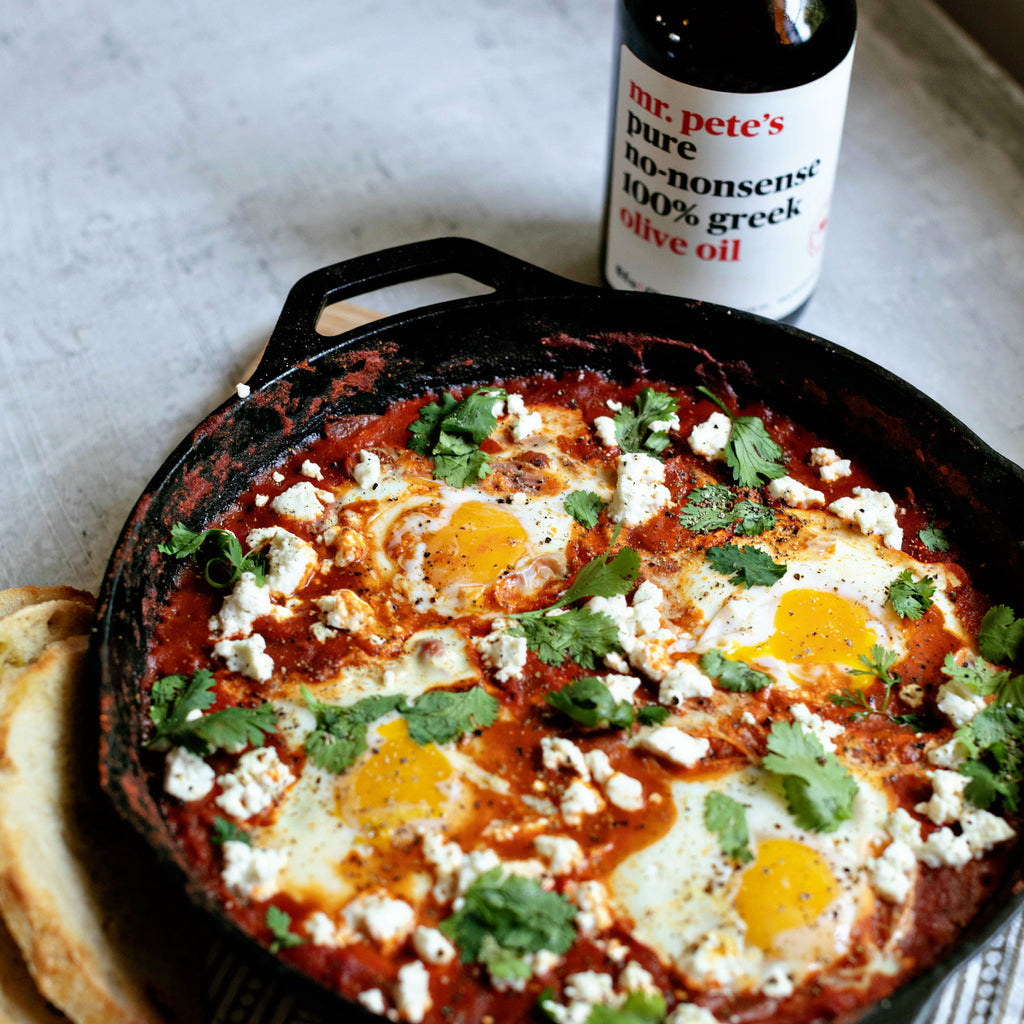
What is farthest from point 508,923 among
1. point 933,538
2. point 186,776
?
point 933,538

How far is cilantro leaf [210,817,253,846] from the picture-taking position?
8.41 feet

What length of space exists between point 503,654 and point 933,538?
3.87 feet

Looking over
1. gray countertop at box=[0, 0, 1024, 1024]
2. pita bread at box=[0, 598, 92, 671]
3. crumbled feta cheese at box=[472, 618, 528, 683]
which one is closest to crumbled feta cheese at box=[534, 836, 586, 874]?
crumbled feta cheese at box=[472, 618, 528, 683]

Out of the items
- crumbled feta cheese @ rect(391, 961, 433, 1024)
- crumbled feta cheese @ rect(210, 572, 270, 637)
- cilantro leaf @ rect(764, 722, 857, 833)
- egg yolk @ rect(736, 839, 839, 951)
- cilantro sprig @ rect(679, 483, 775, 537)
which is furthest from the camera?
cilantro sprig @ rect(679, 483, 775, 537)

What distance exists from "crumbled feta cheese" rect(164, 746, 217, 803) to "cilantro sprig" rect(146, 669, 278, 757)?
3 centimetres

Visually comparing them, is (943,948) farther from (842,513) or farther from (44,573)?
(44,573)

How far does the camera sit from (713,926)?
8.03 feet

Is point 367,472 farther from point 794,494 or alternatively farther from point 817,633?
point 817,633

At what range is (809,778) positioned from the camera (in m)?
2.58

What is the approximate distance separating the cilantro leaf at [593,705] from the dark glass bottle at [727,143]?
1.53 metres

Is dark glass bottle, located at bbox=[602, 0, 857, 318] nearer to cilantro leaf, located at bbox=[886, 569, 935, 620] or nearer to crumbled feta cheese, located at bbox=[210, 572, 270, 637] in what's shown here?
cilantro leaf, located at bbox=[886, 569, 935, 620]

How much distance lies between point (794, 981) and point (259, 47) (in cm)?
446

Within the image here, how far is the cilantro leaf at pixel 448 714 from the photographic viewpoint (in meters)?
2.69

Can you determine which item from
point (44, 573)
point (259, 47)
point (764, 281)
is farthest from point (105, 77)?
point (764, 281)
